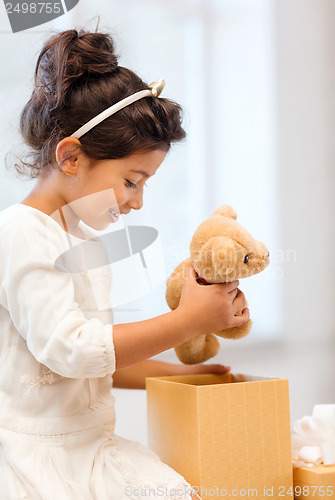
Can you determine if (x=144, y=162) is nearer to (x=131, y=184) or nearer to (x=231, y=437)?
(x=131, y=184)

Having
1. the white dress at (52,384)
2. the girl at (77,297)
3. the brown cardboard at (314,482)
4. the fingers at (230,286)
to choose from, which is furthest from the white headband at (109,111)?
the brown cardboard at (314,482)

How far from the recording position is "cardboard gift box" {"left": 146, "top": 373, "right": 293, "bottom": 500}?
1.97ft

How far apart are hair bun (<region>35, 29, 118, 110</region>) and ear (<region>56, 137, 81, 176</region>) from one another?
5 cm

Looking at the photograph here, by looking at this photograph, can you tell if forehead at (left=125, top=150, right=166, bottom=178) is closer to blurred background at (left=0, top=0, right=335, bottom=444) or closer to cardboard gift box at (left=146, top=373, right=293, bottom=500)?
blurred background at (left=0, top=0, right=335, bottom=444)

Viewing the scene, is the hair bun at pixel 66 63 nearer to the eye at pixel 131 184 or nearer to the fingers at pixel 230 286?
the eye at pixel 131 184

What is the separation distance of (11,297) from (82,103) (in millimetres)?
240

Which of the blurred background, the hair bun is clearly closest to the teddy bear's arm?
the blurred background

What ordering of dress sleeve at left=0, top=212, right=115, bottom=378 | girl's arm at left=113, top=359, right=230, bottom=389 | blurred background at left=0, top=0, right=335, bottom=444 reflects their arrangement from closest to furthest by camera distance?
1. dress sleeve at left=0, top=212, right=115, bottom=378
2. girl's arm at left=113, top=359, right=230, bottom=389
3. blurred background at left=0, top=0, right=335, bottom=444

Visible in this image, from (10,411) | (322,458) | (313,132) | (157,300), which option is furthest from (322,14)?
(10,411)

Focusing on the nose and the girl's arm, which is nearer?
the nose

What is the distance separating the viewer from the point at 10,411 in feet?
1.97

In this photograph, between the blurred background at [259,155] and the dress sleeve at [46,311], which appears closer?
the dress sleeve at [46,311]

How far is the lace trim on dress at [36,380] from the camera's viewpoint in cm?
60

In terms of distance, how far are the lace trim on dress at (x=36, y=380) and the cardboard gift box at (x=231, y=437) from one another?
146 millimetres
